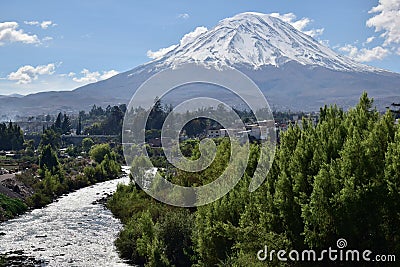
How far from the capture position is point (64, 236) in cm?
2562

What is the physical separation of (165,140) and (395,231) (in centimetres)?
3376

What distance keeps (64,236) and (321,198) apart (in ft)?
59.8

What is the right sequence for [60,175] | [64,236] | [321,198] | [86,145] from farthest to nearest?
[86,145] → [60,175] → [64,236] → [321,198]

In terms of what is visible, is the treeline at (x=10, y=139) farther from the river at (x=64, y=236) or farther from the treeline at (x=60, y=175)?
the river at (x=64, y=236)

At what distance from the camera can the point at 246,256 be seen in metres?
12.9

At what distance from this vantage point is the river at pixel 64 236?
69.0 ft

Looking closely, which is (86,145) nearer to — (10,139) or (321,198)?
(10,139)

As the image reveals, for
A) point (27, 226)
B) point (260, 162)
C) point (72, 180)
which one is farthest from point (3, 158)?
point (260, 162)

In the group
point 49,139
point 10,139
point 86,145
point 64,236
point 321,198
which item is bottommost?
point 64,236

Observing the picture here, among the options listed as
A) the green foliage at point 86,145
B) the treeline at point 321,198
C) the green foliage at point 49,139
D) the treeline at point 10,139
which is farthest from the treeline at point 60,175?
the treeline at point 321,198

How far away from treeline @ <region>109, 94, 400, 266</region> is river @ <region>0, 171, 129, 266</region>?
700cm

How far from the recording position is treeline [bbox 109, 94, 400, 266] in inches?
412

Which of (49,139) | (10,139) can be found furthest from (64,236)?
(10,139)

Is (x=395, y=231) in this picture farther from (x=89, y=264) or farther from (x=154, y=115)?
(x=154, y=115)
